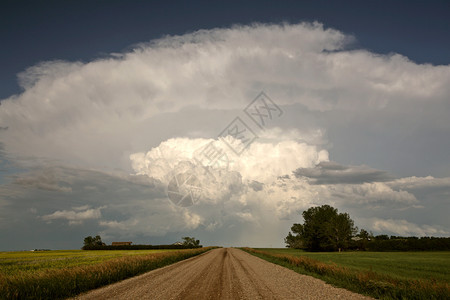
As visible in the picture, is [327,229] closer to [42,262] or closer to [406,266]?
[406,266]

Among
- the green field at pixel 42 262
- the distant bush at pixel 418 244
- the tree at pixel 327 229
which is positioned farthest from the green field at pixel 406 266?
the tree at pixel 327 229

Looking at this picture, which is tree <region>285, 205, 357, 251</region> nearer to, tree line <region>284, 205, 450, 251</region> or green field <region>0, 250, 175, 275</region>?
tree line <region>284, 205, 450, 251</region>

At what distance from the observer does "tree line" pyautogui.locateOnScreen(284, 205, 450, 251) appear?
78.7 m

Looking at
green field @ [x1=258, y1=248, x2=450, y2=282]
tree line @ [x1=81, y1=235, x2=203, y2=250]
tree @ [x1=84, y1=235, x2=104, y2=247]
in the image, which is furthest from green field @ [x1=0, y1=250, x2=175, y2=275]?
tree @ [x1=84, y1=235, x2=104, y2=247]

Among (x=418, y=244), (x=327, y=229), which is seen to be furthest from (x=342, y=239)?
(x=418, y=244)

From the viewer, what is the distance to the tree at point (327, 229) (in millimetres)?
91500

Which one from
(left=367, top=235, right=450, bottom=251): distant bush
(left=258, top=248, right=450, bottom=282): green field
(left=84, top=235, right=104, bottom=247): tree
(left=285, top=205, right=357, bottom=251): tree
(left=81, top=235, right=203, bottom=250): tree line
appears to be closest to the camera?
(left=258, top=248, right=450, bottom=282): green field

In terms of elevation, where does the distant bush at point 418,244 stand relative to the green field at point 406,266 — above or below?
above

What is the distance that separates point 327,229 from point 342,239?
5.73 metres

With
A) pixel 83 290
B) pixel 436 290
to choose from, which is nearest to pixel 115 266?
pixel 83 290

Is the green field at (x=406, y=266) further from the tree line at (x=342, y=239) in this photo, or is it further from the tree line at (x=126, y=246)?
the tree line at (x=126, y=246)

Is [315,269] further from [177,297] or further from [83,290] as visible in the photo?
[83,290]

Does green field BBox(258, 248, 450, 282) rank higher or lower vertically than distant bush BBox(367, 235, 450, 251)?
lower

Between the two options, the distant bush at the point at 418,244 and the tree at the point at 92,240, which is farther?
the tree at the point at 92,240
